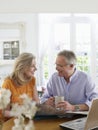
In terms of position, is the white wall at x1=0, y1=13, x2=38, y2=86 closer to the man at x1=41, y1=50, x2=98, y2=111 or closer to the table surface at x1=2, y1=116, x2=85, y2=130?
the man at x1=41, y1=50, x2=98, y2=111

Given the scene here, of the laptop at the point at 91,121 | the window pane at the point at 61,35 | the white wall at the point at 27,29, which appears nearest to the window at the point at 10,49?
the white wall at the point at 27,29

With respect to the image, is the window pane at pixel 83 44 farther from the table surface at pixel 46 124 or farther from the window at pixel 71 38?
the table surface at pixel 46 124

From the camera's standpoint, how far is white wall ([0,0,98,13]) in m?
3.96

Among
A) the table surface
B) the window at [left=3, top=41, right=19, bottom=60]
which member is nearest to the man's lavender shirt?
the table surface

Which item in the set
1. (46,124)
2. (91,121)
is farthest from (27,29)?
(91,121)

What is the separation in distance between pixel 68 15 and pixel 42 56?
3.08 feet

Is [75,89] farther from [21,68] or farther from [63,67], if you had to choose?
[21,68]

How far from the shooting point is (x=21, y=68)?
6.72 feet

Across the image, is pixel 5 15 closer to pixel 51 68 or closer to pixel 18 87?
pixel 51 68

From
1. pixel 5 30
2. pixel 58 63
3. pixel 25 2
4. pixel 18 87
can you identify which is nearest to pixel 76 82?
pixel 58 63

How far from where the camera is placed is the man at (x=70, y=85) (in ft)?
6.47

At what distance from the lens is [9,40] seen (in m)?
4.30

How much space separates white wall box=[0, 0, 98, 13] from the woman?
2.09m

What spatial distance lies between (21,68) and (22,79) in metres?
0.11
